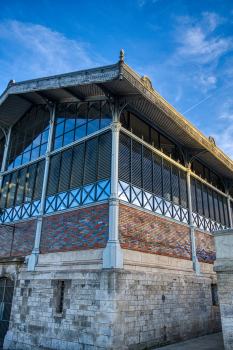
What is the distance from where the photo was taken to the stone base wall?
8805 mm

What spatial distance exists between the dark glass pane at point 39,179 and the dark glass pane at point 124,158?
14.7 feet

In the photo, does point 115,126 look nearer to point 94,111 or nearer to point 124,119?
point 124,119

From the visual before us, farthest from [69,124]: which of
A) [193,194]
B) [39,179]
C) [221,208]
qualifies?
[221,208]

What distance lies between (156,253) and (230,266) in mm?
3746

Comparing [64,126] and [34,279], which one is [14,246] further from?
[64,126]

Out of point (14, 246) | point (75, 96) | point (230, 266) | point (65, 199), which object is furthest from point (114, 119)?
point (14, 246)

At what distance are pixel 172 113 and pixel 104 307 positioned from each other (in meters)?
8.27

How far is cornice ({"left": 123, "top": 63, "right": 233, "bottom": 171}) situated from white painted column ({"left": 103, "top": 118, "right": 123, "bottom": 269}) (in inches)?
65.4

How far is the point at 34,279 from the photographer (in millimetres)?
11453

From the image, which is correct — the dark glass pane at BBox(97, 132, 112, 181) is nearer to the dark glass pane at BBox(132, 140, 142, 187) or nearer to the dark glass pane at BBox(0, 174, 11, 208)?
the dark glass pane at BBox(132, 140, 142, 187)

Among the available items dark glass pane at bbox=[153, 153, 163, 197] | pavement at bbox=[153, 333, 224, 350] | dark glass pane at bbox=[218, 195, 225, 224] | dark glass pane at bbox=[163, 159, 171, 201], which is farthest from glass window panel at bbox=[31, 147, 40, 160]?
dark glass pane at bbox=[218, 195, 225, 224]

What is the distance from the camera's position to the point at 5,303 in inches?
497

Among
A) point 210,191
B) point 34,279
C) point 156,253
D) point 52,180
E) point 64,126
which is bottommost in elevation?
point 34,279

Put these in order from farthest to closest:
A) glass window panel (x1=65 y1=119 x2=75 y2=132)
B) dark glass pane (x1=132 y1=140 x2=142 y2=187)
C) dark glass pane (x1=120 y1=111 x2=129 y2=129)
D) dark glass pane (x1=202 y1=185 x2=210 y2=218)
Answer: dark glass pane (x1=202 y1=185 x2=210 y2=218)
glass window panel (x1=65 y1=119 x2=75 y2=132)
dark glass pane (x1=120 y1=111 x2=129 y2=129)
dark glass pane (x1=132 y1=140 x2=142 y2=187)
